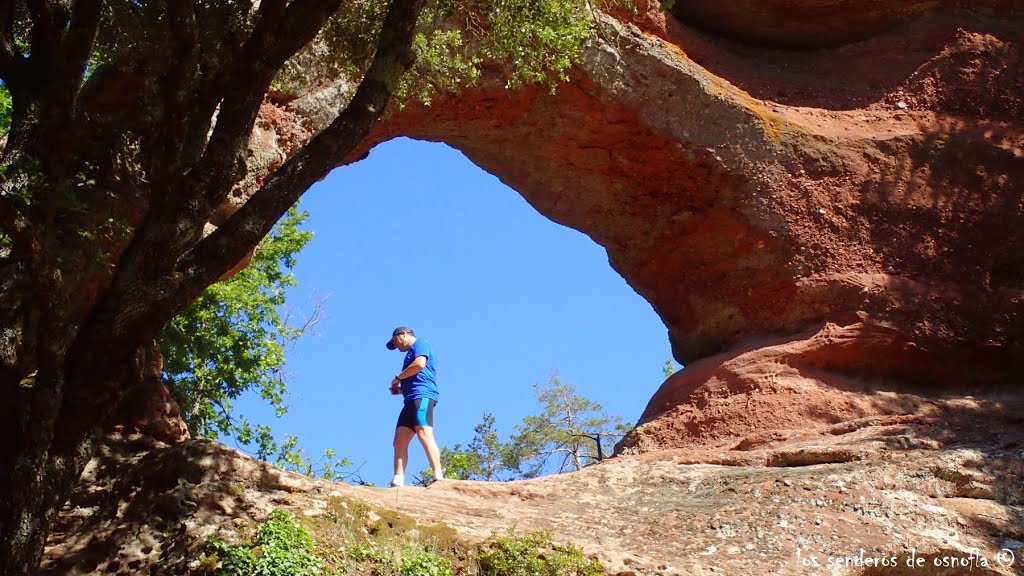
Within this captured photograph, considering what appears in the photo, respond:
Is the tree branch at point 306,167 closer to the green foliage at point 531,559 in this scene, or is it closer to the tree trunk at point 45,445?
the tree trunk at point 45,445

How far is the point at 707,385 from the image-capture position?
11867 millimetres

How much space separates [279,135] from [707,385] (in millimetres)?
5165

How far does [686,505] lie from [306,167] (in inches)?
168

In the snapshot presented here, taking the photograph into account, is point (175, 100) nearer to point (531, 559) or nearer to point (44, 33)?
point (44, 33)

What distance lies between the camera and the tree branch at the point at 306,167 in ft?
22.0

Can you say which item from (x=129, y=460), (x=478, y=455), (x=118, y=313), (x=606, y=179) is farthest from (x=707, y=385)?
(x=478, y=455)

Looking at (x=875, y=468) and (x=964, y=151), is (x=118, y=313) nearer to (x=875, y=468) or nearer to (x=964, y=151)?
(x=875, y=468)

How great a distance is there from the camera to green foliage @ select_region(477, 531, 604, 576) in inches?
289

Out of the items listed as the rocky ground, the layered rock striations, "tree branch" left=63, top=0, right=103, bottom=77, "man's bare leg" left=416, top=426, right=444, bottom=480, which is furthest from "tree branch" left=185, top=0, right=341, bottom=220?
the layered rock striations

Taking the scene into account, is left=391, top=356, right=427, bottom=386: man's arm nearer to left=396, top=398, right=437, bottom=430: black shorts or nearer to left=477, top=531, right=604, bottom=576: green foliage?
left=396, top=398, right=437, bottom=430: black shorts

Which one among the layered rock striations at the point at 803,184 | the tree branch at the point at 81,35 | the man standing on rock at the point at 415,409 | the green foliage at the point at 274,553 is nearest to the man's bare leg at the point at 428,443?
the man standing on rock at the point at 415,409

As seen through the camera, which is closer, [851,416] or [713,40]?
[851,416]

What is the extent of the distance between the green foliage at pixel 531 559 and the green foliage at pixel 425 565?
0.26 metres

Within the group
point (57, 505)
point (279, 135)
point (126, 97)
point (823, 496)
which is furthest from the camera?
point (279, 135)
